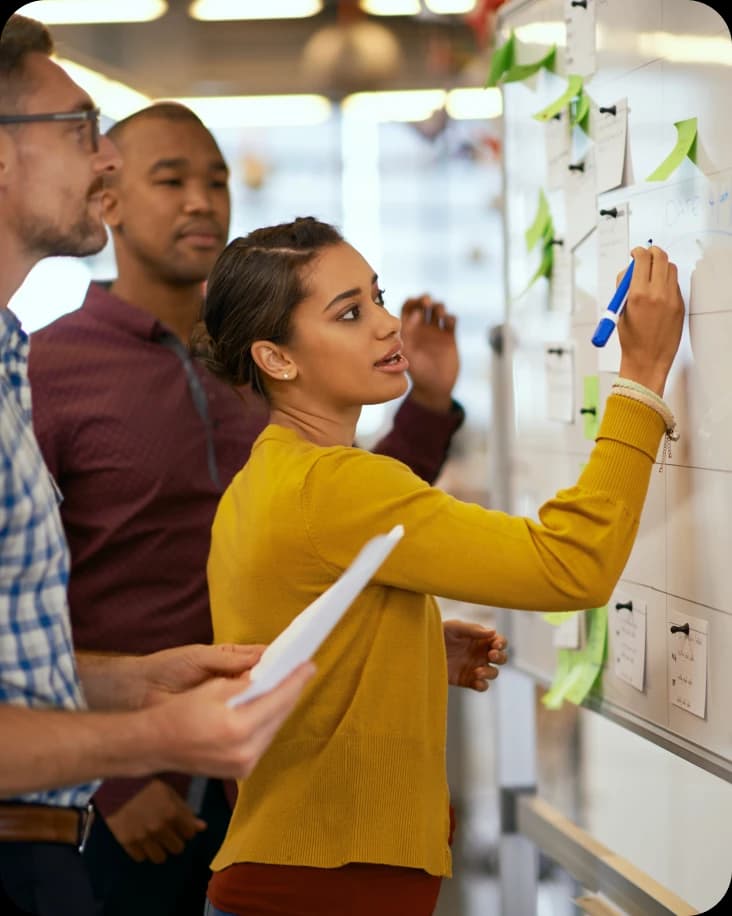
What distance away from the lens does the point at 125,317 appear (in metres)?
1.94

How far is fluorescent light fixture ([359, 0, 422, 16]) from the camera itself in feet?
16.8

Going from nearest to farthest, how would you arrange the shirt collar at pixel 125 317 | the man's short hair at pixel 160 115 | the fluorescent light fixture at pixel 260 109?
the shirt collar at pixel 125 317 < the man's short hair at pixel 160 115 < the fluorescent light fixture at pixel 260 109

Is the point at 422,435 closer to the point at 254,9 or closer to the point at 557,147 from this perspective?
the point at 557,147

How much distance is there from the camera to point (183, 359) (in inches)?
77.0

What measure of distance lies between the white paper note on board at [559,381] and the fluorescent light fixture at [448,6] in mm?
3411

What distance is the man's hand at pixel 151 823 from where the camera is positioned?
183cm

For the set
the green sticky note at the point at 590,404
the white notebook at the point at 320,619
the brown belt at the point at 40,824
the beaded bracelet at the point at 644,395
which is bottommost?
the brown belt at the point at 40,824

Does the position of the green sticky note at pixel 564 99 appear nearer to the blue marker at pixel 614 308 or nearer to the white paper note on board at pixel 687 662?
the blue marker at pixel 614 308

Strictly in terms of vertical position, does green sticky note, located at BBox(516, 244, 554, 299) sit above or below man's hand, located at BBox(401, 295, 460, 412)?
above

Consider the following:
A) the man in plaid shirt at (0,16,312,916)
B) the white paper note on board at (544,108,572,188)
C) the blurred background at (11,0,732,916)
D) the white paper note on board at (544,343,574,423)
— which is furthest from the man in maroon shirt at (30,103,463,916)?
the blurred background at (11,0,732,916)

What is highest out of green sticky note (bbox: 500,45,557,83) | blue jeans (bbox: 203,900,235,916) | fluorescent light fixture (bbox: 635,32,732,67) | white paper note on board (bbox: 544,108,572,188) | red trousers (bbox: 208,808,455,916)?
green sticky note (bbox: 500,45,557,83)

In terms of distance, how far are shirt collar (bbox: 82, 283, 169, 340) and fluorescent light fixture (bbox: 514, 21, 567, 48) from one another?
29.5 inches

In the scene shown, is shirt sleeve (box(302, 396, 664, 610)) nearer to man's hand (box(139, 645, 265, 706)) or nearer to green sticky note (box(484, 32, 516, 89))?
man's hand (box(139, 645, 265, 706))

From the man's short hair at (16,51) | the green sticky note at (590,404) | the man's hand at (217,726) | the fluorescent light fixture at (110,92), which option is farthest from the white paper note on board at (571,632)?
the fluorescent light fixture at (110,92)
